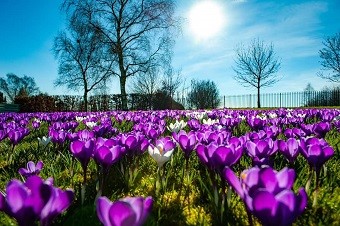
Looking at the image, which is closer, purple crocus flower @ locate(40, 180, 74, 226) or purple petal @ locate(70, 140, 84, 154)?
purple crocus flower @ locate(40, 180, 74, 226)

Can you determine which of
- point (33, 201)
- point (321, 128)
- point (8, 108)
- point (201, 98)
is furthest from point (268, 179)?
point (201, 98)

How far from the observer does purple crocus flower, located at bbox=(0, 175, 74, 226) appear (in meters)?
1.10

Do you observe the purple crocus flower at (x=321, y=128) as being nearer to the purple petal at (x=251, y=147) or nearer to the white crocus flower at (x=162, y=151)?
the purple petal at (x=251, y=147)

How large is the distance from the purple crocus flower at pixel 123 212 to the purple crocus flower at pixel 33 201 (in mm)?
243

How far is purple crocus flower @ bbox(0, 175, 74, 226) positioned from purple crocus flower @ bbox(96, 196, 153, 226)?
24cm

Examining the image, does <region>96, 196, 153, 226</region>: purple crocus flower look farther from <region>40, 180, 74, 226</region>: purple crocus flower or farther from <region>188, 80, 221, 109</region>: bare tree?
<region>188, 80, 221, 109</region>: bare tree

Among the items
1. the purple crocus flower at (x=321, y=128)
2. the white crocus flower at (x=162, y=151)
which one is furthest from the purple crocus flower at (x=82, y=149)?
the purple crocus flower at (x=321, y=128)

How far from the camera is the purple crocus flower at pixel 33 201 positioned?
43.3 inches

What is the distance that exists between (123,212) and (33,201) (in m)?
0.36

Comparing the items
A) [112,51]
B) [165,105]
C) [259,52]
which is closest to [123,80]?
[112,51]

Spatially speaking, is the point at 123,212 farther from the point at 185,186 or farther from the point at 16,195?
the point at 185,186

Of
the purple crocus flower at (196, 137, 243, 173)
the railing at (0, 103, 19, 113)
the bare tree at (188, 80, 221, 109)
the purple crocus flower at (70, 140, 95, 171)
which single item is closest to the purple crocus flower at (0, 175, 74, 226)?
the purple crocus flower at (196, 137, 243, 173)

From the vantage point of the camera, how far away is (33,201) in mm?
1112

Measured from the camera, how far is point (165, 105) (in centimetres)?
3544
